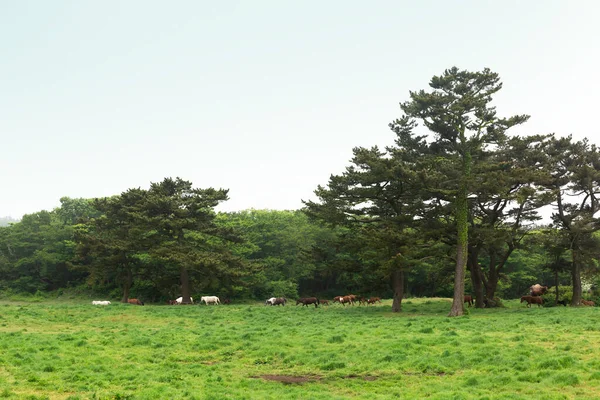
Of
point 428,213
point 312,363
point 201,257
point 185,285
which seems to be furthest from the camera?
point 185,285

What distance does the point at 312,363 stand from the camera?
1656cm

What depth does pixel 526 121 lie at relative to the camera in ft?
118

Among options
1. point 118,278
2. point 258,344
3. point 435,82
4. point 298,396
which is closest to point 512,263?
point 435,82

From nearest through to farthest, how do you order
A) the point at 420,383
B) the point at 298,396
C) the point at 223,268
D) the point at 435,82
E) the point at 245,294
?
the point at 298,396, the point at 420,383, the point at 435,82, the point at 223,268, the point at 245,294

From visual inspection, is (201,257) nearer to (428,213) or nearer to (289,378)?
(428,213)

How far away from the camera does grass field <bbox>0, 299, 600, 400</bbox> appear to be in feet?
41.3

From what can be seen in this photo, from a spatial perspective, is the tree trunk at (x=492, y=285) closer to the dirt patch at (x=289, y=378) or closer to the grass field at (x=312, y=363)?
the grass field at (x=312, y=363)

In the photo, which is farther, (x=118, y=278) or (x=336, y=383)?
(x=118, y=278)

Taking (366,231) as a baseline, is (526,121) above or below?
above

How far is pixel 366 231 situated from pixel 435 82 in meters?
13.5

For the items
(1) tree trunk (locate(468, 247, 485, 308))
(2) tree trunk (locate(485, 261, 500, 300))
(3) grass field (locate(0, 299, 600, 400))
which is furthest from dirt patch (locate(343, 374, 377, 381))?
(2) tree trunk (locate(485, 261, 500, 300))

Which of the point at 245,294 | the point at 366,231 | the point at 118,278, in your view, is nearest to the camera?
the point at 366,231

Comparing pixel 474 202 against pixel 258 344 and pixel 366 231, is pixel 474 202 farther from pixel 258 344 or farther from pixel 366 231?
pixel 258 344

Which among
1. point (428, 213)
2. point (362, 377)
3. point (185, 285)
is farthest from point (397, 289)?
point (362, 377)
